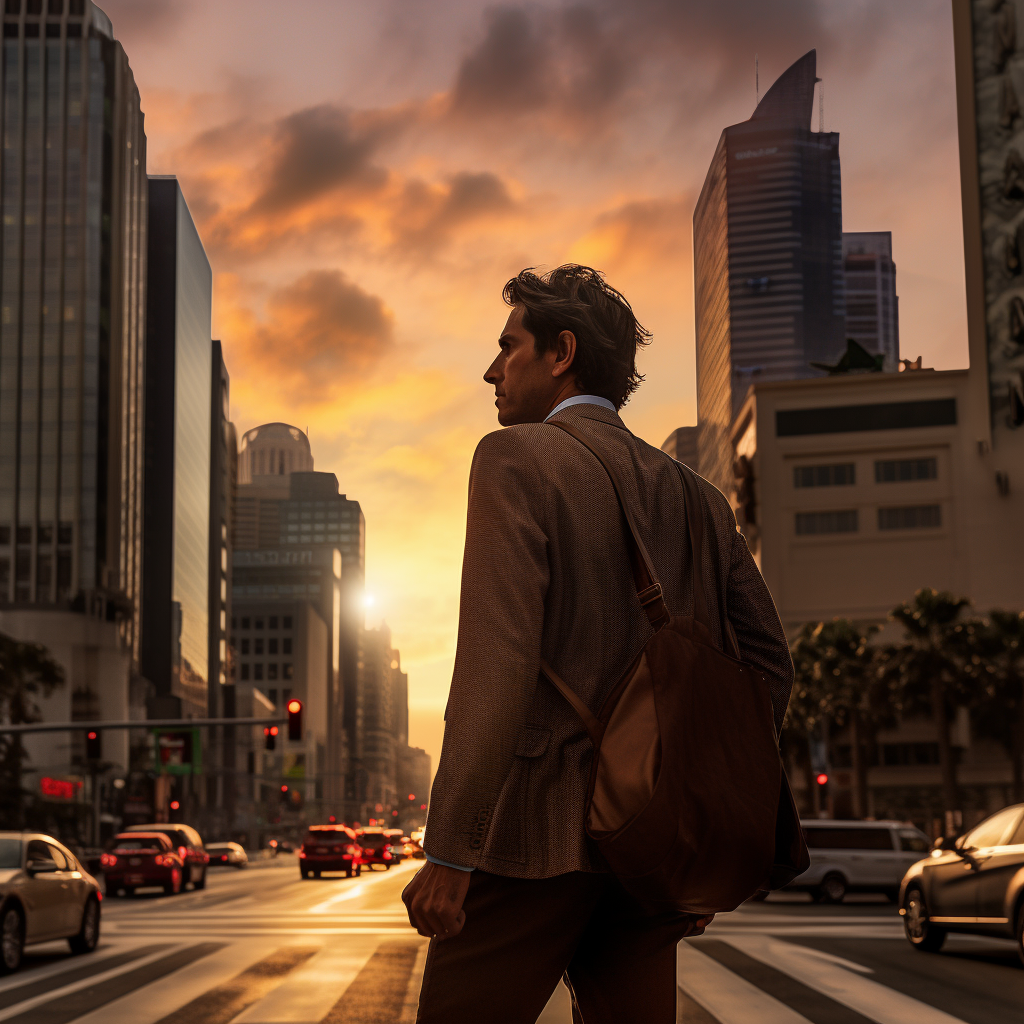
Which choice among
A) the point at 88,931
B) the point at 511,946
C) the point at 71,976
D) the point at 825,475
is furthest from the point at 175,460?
the point at 511,946

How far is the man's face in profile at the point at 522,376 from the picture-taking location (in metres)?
2.91

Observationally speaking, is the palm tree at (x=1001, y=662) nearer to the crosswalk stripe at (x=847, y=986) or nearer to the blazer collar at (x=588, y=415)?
the crosswalk stripe at (x=847, y=986)

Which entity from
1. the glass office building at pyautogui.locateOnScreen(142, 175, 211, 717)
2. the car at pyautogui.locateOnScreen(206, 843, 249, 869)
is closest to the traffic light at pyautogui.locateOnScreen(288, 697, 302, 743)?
the car at pyautogui.locateOnScreen(206, 843, 249, 869)

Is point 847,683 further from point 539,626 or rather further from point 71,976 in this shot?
point 539,626

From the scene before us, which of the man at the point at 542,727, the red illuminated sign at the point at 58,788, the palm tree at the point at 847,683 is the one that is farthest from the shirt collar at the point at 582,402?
the red illuminated sign at the point at 58,788

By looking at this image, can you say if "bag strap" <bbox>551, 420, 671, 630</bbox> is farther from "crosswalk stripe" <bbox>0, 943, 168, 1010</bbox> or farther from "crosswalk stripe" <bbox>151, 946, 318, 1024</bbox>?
"crosswalk stripe" <bbox>0, 943, 168, 1010</bbox>

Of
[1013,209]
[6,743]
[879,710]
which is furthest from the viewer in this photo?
[1013,209]

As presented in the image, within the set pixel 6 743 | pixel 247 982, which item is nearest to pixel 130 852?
pixel 247 982

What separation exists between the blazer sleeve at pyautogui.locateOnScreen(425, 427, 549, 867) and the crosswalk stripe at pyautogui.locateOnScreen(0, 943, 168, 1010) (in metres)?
8.86

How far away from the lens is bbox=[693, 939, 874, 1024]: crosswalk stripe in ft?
29.5

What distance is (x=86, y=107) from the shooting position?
4220 inches

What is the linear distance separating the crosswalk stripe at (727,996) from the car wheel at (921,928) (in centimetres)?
252

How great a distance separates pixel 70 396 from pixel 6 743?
4798cm

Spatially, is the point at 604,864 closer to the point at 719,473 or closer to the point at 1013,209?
the point at 1013,209
